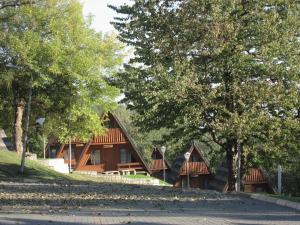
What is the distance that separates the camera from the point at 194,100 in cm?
2369

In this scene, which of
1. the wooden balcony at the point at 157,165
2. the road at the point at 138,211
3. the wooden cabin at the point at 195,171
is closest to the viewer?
the road at the point at 138,211

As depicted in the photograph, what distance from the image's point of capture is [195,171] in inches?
2381

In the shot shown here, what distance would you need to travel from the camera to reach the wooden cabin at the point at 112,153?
179 feet

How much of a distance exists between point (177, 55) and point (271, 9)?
16.9 feet

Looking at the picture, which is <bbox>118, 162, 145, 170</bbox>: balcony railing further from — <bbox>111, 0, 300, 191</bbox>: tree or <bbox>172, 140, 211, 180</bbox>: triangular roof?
<bbox>111, 0, 300, 191</bbox>: tree

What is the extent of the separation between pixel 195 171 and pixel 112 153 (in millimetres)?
9998

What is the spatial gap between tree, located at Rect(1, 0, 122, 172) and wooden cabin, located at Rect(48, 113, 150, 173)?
43.6ft

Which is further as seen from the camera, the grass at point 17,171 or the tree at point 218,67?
the grass at point 17,171

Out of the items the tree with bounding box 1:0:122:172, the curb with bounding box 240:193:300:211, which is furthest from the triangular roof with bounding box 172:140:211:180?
the curb with bounding box 240:193:300:211

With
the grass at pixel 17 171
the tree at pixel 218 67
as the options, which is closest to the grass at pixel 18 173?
the grass at pixel 17 171

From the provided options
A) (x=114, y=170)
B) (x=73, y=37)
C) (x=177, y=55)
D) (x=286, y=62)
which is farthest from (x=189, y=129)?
(x=114, y=170)

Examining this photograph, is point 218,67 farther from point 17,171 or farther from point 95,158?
point 95,158

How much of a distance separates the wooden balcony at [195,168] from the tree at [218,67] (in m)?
35.5

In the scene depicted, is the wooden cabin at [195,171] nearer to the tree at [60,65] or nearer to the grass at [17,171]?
the tree at [60,65]
